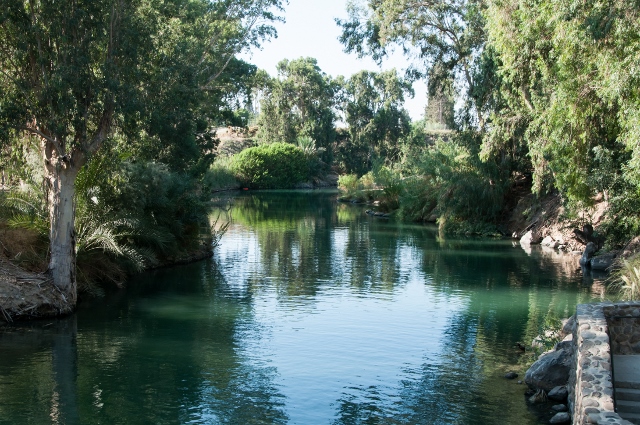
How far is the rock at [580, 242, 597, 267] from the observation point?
2662 cm

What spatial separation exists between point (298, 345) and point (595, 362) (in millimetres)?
7244

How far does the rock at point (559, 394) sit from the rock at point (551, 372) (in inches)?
5.7

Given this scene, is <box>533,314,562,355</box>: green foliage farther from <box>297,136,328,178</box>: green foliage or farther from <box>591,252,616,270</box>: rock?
<box>297,136,328,178</box>: green foliage

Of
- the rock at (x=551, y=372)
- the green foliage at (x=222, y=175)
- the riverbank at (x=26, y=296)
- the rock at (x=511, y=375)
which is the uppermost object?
the green foliage at (x=222, y=175)

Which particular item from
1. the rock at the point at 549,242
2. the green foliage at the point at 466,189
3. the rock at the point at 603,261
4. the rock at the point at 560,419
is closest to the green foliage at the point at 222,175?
the green foliage at the point at 466,189

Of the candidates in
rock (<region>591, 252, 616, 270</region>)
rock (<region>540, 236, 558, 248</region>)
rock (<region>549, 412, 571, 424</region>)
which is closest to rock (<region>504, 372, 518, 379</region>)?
rock (<region>549, 412, 571, 424</region>)

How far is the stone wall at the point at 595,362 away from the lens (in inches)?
304

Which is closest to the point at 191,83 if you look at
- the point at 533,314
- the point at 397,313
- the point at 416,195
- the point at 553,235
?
the point at 397,313

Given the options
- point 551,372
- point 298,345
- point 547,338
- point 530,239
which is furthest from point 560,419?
point 530,239

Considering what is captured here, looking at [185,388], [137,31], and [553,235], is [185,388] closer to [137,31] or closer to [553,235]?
[137,31]

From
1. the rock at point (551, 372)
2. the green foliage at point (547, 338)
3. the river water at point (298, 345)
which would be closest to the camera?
the river water at point (298, 345)

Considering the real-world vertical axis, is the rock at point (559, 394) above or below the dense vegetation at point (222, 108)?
below

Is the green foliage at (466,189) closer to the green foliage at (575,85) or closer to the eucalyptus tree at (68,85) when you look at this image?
the green foliage at (575,85)

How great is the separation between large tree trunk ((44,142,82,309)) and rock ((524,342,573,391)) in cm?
1119
